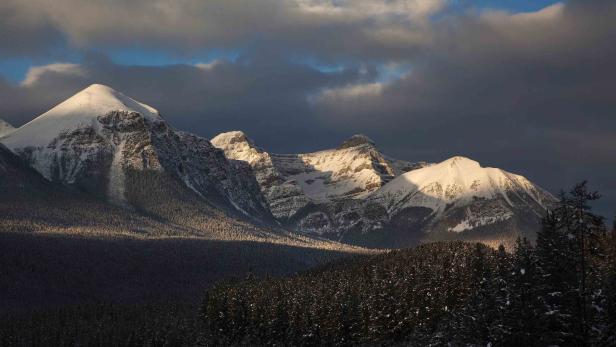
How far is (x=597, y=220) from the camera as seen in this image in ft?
260

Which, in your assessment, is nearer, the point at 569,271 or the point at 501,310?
the point at 569,271

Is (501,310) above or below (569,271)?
below

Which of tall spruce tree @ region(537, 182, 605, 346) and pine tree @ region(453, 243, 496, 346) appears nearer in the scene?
tall spruce tree @ region(537, 182, 605, 346)

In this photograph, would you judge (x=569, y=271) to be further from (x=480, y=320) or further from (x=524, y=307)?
(x=480, y=320)

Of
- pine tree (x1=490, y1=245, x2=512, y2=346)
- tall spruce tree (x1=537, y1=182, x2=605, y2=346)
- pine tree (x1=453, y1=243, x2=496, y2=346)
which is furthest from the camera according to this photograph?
pine tree (x1=453, y1=243, x2=496, y2=346)

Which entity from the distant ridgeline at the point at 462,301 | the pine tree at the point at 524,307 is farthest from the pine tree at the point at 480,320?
the pine tree at the point at 524,307

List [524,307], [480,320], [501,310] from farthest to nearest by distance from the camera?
[480,320] → [501,310] → [524,307]

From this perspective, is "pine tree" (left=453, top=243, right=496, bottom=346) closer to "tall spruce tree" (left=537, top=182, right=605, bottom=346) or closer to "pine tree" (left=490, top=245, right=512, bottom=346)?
"pine tree" (left=490, top=245, right=512, bottom=346)

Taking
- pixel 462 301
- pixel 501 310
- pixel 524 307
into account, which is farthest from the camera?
pixel 462 301

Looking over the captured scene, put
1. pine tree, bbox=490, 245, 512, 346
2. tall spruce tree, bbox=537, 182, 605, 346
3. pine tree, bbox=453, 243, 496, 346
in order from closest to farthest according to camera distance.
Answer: tall spruce tree, bbox=537, 182, 605, 346, pine tree, bbox=490, 245, 512, 346, pine tree, bbox=453, 243, 496, 346

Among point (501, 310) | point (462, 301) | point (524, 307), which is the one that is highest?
point (524, 307)

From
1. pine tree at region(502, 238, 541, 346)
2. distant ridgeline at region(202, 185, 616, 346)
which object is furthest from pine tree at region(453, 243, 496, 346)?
pine tree at region(502, 238, 541, 346)

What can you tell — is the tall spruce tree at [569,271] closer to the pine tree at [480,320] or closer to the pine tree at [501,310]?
the pine tree at [501,310]

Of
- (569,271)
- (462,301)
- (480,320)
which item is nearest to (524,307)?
(569,271)
